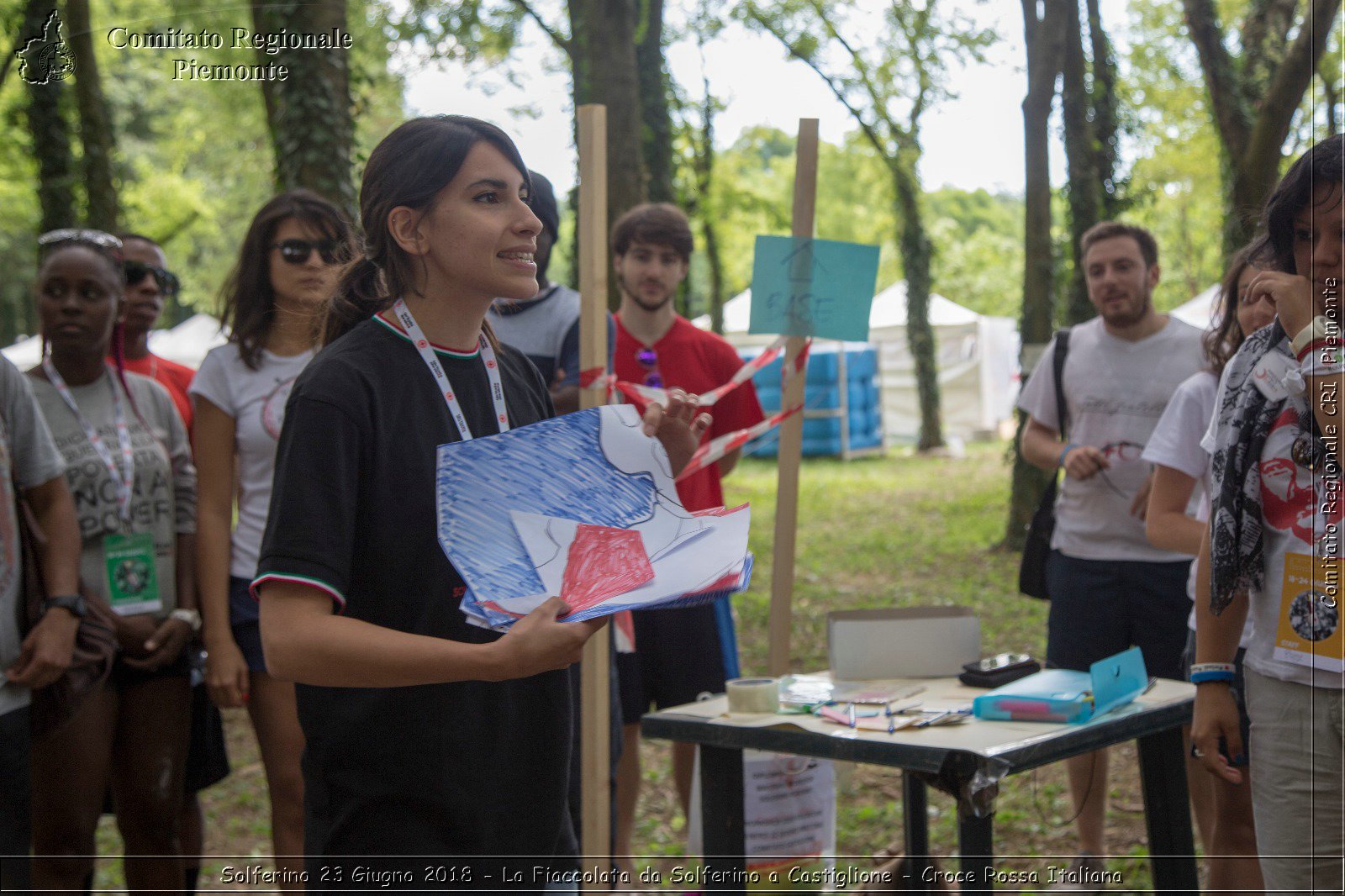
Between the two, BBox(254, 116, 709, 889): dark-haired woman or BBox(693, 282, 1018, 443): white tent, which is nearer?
BBox(254, 116, 709, 889): dark-haired woman

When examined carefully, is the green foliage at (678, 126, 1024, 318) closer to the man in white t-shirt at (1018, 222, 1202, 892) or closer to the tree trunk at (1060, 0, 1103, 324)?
the tree trunk at (1060, 0, 1103, 324)

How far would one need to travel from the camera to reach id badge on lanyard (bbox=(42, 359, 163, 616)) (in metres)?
3.34

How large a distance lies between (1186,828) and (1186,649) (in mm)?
473

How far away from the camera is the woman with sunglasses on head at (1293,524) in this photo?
208 centimetres

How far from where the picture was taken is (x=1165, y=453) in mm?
2902

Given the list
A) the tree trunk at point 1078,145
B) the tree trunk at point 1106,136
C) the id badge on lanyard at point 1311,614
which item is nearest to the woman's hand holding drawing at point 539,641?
the id badge on lanyard at point 1311,614

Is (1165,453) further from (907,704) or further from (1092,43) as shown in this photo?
(1092,43)

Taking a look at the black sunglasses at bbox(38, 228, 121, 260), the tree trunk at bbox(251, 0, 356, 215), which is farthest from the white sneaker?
the tree trunk at bbox(251, 0, 356, 215)

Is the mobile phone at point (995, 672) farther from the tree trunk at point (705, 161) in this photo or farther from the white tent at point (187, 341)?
the white tent at point (187, 341)

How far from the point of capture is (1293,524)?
2162 millimetres

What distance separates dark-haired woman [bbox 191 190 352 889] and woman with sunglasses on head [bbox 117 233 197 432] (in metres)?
0.80

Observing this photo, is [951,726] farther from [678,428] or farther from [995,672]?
[678,428]

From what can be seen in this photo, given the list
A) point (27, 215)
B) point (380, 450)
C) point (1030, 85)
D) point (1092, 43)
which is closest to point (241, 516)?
point (380, 450)

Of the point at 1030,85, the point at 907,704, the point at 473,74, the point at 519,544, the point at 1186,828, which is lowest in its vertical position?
the point at 1186,828
